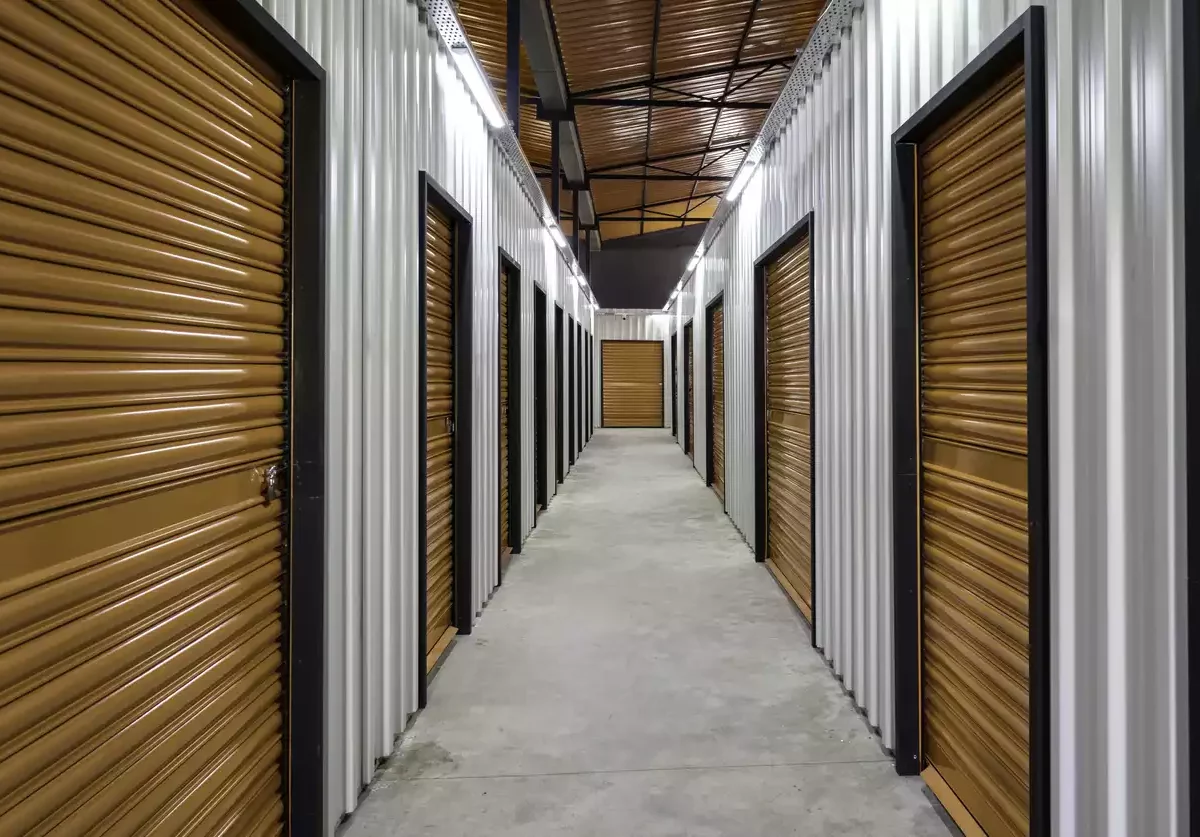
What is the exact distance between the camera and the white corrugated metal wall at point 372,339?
236 cm

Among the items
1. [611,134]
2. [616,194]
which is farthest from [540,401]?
[616,194]

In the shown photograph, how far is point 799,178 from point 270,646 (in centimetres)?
349

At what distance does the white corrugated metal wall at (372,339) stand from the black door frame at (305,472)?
66mm

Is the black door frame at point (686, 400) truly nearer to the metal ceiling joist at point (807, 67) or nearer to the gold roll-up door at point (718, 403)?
the gold roll-up door at point (718, 403)

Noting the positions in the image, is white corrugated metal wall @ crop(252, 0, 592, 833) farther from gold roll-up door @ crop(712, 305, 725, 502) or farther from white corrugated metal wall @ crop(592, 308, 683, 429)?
white corrugated metal wall @ crop(592, 308, 683, 429)

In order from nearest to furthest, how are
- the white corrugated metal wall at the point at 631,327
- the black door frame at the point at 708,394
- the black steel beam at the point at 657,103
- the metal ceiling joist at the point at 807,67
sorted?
the metal ceiling joist at the point at 807,67, the black door frame at the point at 708,394, the black steel beam at the point at 657,103, the white corrugated metal wall at the point at 631,327

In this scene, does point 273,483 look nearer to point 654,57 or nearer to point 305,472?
point 305,472

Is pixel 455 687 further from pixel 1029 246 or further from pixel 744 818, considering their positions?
pixel 1029 246

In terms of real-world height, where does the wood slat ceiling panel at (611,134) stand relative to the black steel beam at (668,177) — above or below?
below

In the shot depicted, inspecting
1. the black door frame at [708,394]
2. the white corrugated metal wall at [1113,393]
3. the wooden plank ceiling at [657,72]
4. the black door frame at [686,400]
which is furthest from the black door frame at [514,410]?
the black door frame at [686,400]

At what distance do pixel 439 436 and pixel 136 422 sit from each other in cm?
233

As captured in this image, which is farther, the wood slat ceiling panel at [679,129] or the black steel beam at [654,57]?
the wood slat ceiling panel at [679,129]

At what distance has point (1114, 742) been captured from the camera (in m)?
1.53

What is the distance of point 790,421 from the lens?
503 cm
